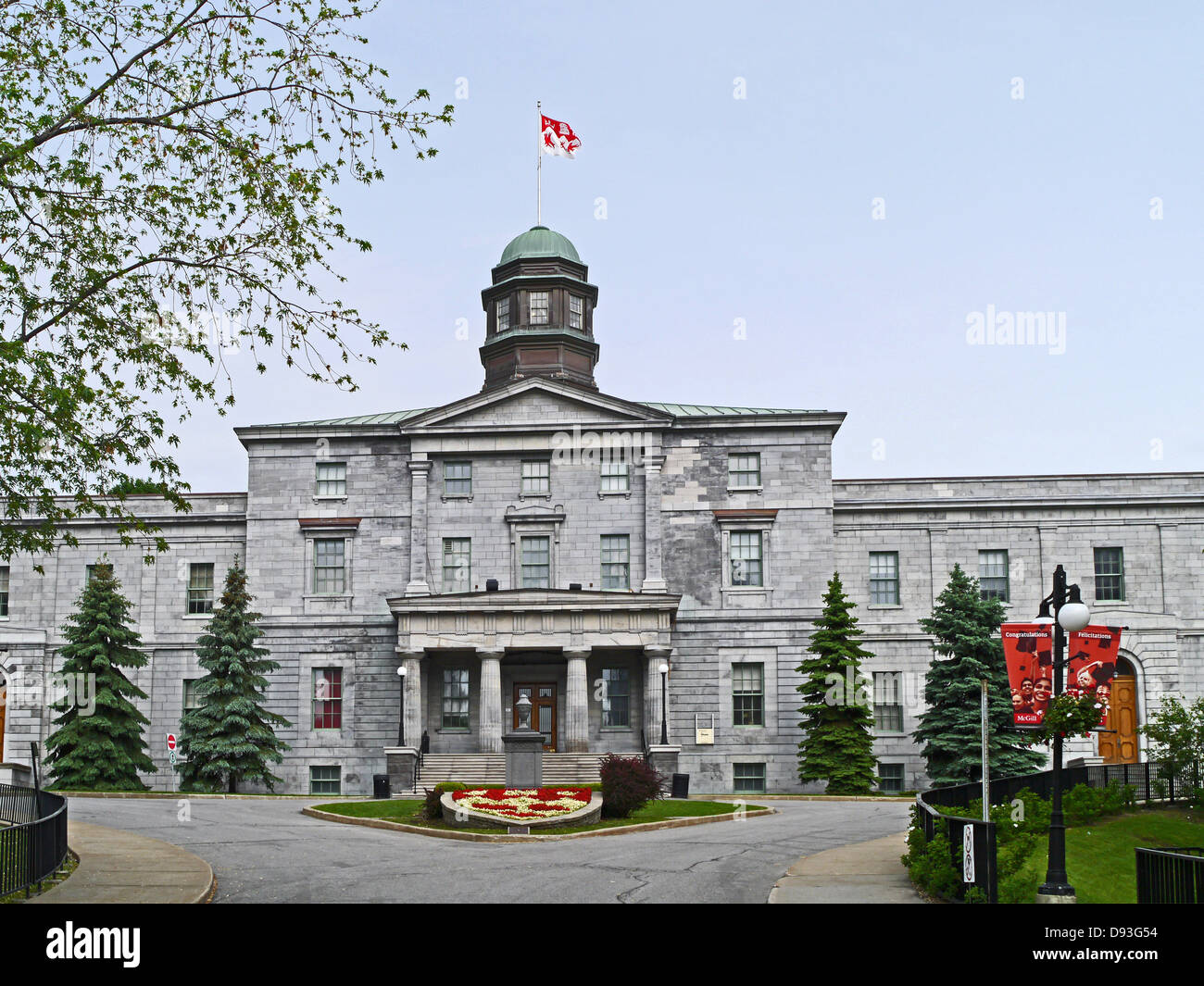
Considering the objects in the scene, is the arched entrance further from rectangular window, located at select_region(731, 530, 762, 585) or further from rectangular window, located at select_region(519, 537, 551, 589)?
rectangular window, located at select_region(519, 537, 551, 589)

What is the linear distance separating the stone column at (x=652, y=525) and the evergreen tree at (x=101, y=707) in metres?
17.9

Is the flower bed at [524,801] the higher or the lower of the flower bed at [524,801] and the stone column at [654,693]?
the lower

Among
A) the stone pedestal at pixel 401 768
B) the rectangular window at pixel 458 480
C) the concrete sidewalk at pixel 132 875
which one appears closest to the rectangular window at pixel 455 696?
the stone pedestal at pixel 401 768

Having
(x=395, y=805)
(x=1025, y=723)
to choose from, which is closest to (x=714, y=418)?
(x=1025, y=723)

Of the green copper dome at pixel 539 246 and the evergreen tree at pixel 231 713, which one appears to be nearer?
the evergreen tree at pixel 231 713

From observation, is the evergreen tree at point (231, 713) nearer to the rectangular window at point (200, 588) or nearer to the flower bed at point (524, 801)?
the rectangular window at point (200, 588)

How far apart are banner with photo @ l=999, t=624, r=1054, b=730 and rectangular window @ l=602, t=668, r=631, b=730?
13.8m

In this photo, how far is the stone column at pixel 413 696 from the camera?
43675 mm

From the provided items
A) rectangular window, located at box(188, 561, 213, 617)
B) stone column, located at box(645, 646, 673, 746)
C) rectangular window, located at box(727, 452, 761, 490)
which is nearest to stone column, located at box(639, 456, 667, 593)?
rectangular window, located at box(727, 452, 761, 490)

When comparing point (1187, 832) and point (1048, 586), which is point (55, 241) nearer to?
point (1187, 832)

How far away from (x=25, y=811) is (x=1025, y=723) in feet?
85.1

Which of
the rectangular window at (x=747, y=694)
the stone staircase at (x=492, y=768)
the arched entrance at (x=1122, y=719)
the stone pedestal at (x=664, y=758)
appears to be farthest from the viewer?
the arched entrance at (x=1122, y=719)

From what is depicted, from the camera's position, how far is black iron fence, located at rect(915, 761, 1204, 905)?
16672 millimetres

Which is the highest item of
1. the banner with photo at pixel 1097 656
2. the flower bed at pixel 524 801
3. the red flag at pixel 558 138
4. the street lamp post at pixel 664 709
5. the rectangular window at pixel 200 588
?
the red flag at pixel 558 138
